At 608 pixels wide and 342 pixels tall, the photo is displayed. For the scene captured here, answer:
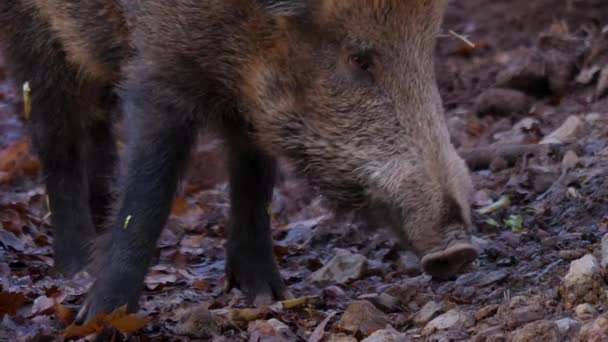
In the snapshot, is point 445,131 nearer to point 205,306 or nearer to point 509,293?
point 509,293

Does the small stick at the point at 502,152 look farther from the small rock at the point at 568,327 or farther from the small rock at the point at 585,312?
the small rock at the point at 568,327

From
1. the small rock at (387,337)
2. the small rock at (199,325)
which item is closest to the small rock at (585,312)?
the small rock at (387,337)

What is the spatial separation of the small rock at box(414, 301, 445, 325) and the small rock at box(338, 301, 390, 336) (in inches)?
4.6

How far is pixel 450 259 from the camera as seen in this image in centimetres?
403

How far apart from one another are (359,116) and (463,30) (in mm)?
5768

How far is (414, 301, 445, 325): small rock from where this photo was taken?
435 cm

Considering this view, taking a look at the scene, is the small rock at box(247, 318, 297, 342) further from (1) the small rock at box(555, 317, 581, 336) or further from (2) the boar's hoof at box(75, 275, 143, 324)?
(1) the small rock at box(555, 317, 581, 336)

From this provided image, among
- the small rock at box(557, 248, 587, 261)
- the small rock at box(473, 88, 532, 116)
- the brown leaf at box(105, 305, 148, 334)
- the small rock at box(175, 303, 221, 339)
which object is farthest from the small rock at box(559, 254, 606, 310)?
the small rock at box(473, 88, 532, 116)

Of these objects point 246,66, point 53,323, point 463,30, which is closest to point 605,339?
point 246,66

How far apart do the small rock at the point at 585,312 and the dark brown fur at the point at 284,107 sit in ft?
1.39

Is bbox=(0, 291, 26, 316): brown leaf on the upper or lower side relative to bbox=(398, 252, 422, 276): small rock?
upper

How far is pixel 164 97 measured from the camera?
15.4 ft

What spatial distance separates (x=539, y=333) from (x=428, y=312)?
0.82 meters

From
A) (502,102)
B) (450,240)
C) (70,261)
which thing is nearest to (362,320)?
(450,240)
